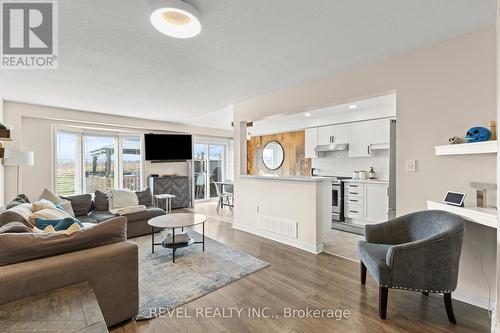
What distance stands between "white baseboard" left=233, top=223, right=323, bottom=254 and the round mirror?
10.6ft

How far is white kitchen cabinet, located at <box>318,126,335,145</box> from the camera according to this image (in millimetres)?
5676

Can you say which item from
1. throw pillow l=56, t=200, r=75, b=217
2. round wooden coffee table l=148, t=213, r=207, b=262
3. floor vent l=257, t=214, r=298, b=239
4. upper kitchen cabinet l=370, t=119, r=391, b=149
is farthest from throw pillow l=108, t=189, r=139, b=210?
upper kitchen cabinet l=370, t=119, r=391, b=149

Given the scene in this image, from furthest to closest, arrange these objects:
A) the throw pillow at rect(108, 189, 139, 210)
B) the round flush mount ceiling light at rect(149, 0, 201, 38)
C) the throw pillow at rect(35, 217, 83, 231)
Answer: the throw pillow at rect(108, 189, 139, 210) < the throw pillow at rect(35, 217, 83, 231) < the round flush mount ceiling light at rect(149, 0, 201, 38)

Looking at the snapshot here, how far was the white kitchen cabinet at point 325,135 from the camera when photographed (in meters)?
5.68

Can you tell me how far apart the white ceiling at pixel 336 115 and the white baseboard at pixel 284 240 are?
80.6 inches

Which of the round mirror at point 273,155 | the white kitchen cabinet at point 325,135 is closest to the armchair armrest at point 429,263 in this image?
the white kitchen cabinet at point 325,135

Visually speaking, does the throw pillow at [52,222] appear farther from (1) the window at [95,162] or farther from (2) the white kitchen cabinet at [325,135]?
(2) the white kitchen cabinet at [325,135]

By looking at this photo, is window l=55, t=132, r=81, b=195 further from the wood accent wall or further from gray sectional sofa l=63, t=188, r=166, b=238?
the wood accent wall

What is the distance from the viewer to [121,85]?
339cm

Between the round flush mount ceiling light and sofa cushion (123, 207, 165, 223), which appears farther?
sofa cushion (123, 207, 165, 223)

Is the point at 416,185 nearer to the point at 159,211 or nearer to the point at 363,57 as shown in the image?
the point at 363,57

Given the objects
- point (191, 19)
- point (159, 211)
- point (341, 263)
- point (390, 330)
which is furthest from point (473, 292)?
point (159, 211)

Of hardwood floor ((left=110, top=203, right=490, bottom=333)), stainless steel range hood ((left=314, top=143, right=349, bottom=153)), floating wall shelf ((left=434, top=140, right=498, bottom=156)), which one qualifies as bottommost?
hardwood floor ((left=110, top=203, right=490, bottom=333))

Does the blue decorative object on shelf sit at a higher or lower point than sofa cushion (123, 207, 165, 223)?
higher
